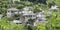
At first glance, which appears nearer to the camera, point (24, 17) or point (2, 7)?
point (24, 17)

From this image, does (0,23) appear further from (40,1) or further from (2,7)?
(40,1)

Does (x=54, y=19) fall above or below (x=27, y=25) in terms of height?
above

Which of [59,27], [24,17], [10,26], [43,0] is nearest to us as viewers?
[59,27]

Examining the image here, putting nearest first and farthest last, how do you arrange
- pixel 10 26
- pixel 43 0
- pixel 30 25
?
pixel 10 26
pixel 30 25
pixel 43 0

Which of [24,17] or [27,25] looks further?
[24,17]

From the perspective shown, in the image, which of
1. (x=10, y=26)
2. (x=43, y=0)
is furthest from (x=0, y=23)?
(x=43, y=0)

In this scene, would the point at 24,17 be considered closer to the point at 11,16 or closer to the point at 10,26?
the point at 11,16

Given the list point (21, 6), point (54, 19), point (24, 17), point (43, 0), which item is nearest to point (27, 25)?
point (24, 17)

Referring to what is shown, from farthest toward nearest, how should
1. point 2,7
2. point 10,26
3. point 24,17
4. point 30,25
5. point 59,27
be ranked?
point 2,7, point 24,17, point 30,25, point 10,26, point 59,27

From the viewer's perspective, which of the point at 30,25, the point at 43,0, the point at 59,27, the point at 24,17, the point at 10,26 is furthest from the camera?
the point at 43,0
